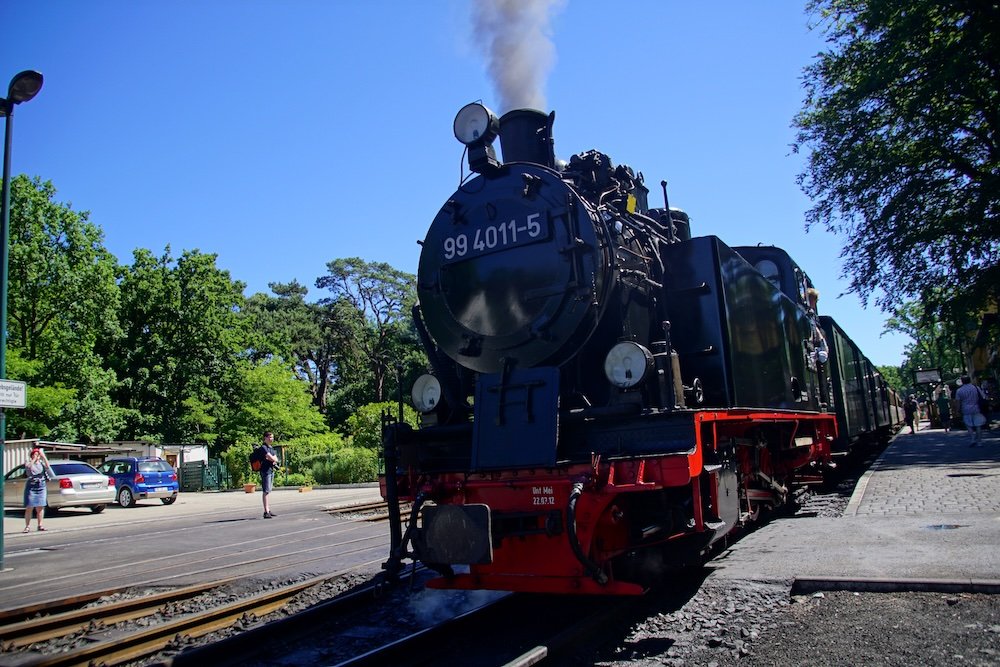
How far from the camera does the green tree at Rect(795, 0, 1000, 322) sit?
57.1 feet

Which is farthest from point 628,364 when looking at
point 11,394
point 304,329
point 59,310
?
point 304,329

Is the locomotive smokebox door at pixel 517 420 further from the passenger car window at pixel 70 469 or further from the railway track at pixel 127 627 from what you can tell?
the passenger car window at pixel 70 469

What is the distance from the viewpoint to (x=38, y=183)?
2959cm

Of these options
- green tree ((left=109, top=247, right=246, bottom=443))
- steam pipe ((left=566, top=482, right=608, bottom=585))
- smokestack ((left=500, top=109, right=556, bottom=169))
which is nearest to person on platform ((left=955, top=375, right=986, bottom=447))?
smokestack ((left=500, top=109, right=556, bottom=169))

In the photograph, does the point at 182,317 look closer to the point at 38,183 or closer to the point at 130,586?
the point at 38,183

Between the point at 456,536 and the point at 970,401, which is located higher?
the point at 970,401

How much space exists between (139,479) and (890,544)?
19484mm

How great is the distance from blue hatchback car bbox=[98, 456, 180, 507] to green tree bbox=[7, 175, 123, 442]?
8.04 metres

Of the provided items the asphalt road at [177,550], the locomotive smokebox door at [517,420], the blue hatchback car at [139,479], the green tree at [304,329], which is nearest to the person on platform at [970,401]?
the asphalt road at [177,550]

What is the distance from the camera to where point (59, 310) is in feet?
94.9

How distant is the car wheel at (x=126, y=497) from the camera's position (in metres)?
20.0

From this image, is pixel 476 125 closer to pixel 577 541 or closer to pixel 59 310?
pixel 577 541

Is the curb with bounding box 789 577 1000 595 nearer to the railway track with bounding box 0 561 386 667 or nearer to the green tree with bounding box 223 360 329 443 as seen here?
the railway track with bounding box 0 561 386 667

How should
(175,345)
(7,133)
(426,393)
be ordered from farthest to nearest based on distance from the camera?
(175,345)
(7,133)
(426,393)
